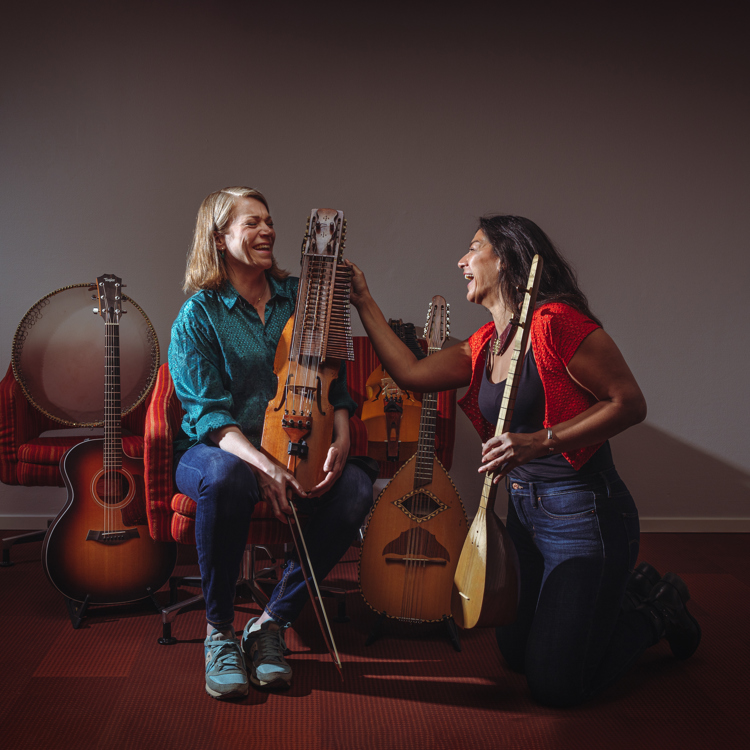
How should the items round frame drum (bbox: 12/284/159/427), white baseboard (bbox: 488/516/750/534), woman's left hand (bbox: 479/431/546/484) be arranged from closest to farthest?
woman's left hand (bbox: 479/431/546/484), round frame drum (bbox: 12/284/159/427), white baseboard (bbox: 488/516/750/534)

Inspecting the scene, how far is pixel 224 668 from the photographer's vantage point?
1619 mm

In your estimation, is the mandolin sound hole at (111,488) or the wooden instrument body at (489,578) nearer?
the wooden instrument body at (489,578)

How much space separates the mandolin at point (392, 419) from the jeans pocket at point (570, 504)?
948mm

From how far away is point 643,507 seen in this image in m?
3.21

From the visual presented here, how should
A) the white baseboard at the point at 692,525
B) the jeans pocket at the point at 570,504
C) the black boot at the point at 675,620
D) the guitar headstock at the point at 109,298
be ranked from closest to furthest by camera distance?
the jeans pocket at the point at 570,504 → the black boot at the point at 675,620 → the guitar headstock at the point at 109,298 → the white baseboard at the point at 692,525

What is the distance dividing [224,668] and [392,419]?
1.16 m

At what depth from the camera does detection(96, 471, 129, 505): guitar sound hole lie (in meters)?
2.10

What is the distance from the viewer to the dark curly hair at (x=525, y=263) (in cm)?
168

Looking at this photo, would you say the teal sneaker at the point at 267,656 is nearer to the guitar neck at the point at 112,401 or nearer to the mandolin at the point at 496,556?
the mandolin at the point at 496,556

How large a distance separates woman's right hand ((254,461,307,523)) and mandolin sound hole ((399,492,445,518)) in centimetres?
39

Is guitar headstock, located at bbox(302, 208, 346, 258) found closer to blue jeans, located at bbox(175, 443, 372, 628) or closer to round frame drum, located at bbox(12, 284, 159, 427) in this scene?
blue jeans, located at bbox(175, 443, 372, 628)

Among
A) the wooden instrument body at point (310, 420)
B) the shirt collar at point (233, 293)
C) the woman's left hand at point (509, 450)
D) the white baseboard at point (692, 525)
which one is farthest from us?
the white baseboard at point (692, 525)

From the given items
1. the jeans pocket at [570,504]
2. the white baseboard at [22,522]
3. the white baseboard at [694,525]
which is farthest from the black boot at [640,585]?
the white baseboard at [22,522]

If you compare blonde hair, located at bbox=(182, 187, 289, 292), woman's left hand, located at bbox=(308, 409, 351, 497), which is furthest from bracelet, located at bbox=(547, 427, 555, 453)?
blonde hair, located at bbox=(182, 187, 289, 292)
